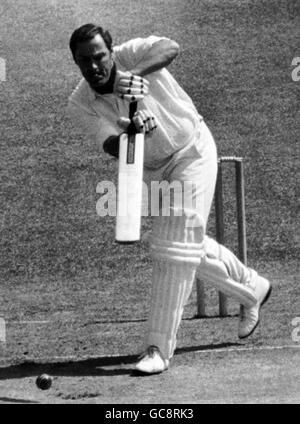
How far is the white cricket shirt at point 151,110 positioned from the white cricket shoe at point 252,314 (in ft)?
2.94

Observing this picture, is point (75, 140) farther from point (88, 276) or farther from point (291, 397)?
point (291, 397)

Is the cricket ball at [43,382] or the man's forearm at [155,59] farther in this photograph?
the man's forearm at [155,59]

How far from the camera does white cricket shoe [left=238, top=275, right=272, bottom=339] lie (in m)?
5.73

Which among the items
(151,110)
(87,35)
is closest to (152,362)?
(151,110)

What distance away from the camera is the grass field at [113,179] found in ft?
20.0

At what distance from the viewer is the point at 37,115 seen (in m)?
11.5

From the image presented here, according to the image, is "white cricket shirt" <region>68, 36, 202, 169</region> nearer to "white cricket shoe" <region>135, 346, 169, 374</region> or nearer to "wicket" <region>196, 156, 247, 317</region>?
"white cricket shoe" <region>135, 346, 169, 374</region>

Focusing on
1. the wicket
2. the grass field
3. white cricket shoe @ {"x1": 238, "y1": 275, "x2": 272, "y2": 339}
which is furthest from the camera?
the wicket

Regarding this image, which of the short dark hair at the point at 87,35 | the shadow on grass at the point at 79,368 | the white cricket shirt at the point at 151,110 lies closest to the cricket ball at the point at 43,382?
the shadow on grass at the point at 79,368

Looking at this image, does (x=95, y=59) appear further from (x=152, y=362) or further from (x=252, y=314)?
(x=252, y=314)

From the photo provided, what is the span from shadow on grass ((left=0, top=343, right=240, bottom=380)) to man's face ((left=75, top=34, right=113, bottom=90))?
1.23 m

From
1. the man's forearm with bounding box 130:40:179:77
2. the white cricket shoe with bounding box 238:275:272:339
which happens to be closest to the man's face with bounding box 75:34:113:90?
the man's forearm with bounding box 130:40:179:77

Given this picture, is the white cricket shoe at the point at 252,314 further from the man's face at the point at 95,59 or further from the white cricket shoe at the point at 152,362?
the man's face at the point at 95,59

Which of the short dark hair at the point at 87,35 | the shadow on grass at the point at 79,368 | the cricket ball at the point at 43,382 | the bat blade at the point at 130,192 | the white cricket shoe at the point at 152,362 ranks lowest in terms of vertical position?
the cricket ball at the point at 43,382
